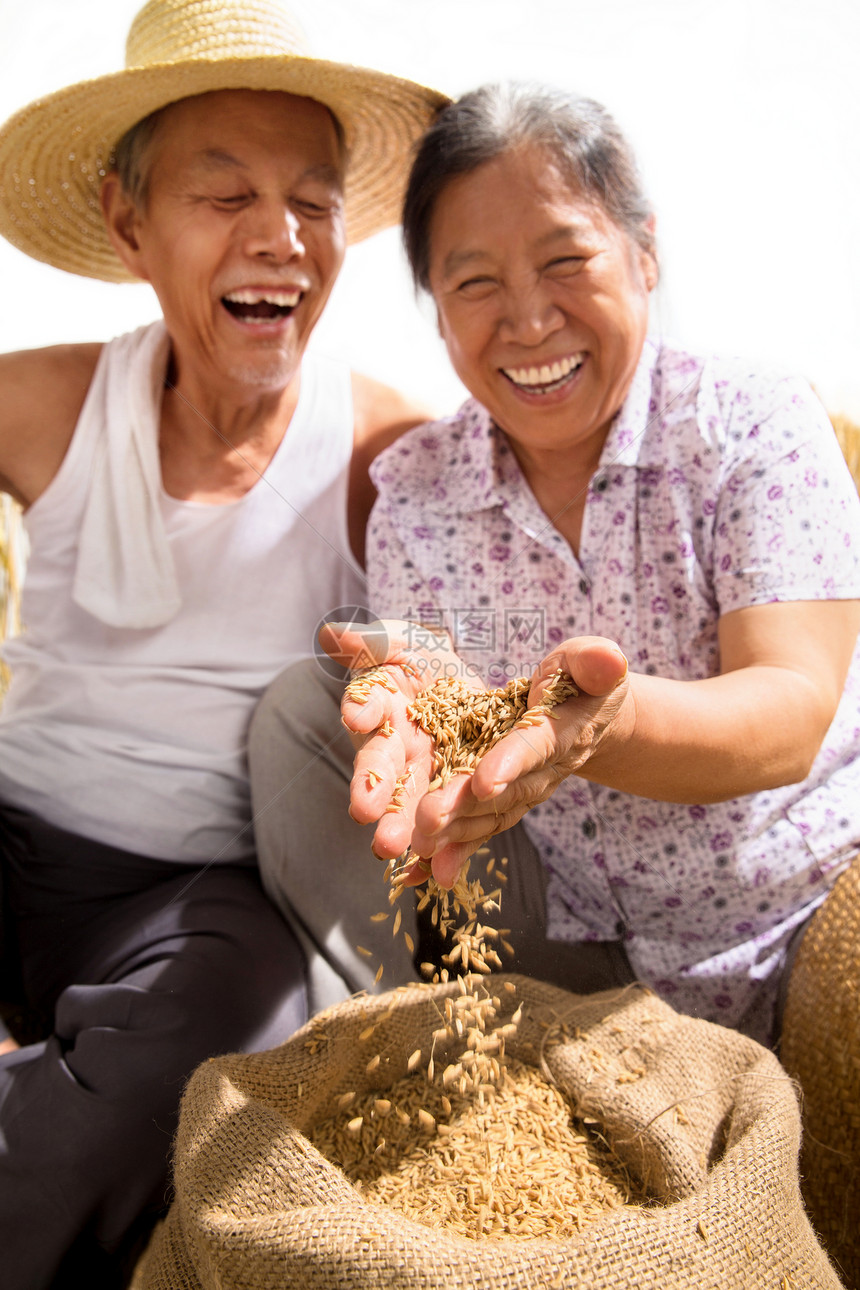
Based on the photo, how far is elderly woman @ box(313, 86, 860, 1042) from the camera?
135cm

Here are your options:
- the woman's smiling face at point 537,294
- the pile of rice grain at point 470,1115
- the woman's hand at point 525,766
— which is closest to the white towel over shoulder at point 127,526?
the woman's smiling face at point 537,294

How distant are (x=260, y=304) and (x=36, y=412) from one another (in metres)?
0.50

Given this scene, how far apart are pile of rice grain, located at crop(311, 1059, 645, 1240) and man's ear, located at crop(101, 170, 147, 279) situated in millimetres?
1558

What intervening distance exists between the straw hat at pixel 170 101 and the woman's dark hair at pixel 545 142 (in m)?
0.35

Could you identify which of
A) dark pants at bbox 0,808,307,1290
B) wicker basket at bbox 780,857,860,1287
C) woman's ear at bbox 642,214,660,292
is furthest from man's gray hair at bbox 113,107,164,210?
wicker basket at bbox 780,857,860,1287

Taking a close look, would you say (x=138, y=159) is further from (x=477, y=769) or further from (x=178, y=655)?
(x=477, y=769)

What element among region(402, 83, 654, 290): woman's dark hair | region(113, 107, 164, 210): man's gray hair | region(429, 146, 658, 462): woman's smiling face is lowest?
region(429, 146, 658, 462): woman's smiling face

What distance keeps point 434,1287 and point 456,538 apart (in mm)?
1110

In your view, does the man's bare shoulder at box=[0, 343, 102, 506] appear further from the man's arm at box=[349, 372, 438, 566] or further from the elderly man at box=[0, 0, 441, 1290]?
the man's arm at box=[349, 372, 438, 566]

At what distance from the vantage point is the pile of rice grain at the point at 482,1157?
1.06 m

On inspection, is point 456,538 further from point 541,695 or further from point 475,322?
point 541,695

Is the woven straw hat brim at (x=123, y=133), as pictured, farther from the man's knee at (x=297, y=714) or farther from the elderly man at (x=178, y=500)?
the man's knee at (x=297, y=714)

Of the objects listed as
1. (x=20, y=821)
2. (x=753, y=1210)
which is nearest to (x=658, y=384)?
(x=753, y=1210)

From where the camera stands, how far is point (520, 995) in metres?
1.28
